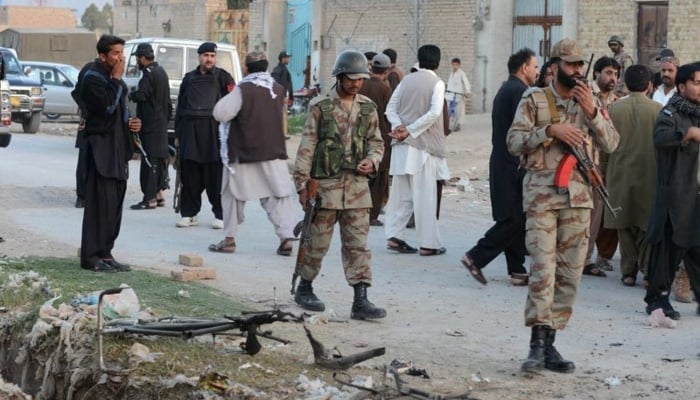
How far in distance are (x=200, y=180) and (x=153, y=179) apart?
174 centimetres

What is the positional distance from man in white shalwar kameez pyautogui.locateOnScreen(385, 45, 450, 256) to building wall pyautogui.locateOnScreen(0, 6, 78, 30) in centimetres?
6169

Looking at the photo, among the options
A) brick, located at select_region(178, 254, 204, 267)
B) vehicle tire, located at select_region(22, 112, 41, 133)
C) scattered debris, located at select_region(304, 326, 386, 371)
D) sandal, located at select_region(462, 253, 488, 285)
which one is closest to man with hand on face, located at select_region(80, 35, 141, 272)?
brick, located at select_region(178, 254, 204, 267)

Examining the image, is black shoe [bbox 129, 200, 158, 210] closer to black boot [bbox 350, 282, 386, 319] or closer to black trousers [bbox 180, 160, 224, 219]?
black trousers [bbox 180, 160, 224, 219]

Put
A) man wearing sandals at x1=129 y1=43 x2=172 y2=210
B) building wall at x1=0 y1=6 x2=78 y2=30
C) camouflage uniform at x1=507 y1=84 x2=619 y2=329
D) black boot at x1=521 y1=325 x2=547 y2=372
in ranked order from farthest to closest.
A: building wall at x1=0 y1=6 x2=78 y2=30
man wearing sandals at x1=129 y1=43 x2=172 y2=210
camouflage uniform at x1=507 y1=84 x2=619 y2=329
black boot at x1=521 y1=325 x2=547 y2=372

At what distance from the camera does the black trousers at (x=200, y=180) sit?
13031 mm

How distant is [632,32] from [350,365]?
19.7 metres

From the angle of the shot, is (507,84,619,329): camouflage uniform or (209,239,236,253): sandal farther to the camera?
(209,239,236,253): sandal

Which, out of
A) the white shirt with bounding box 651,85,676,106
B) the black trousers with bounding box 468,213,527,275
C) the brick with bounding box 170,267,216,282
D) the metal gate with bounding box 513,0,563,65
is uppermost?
the metal gate with bounding box 513,0,563,65

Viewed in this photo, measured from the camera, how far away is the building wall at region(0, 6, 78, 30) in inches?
2837

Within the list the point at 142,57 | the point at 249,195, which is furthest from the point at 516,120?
the point at 142,57

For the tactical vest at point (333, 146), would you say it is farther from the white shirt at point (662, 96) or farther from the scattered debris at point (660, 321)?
the white shirt at point (662, 96)

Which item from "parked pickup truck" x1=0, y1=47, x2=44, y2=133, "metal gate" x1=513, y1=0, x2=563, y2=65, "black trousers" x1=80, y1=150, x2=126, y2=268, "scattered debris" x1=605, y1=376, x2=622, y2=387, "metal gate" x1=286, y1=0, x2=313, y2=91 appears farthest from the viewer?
"metal gate" x1=286, y1=0, x2=313, y2=91

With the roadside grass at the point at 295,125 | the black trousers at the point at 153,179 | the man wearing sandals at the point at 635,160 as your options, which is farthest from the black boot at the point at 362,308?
the roadside grass at the point at 295,125

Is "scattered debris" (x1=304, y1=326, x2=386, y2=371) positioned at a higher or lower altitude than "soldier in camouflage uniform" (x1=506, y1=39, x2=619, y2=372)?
lower
